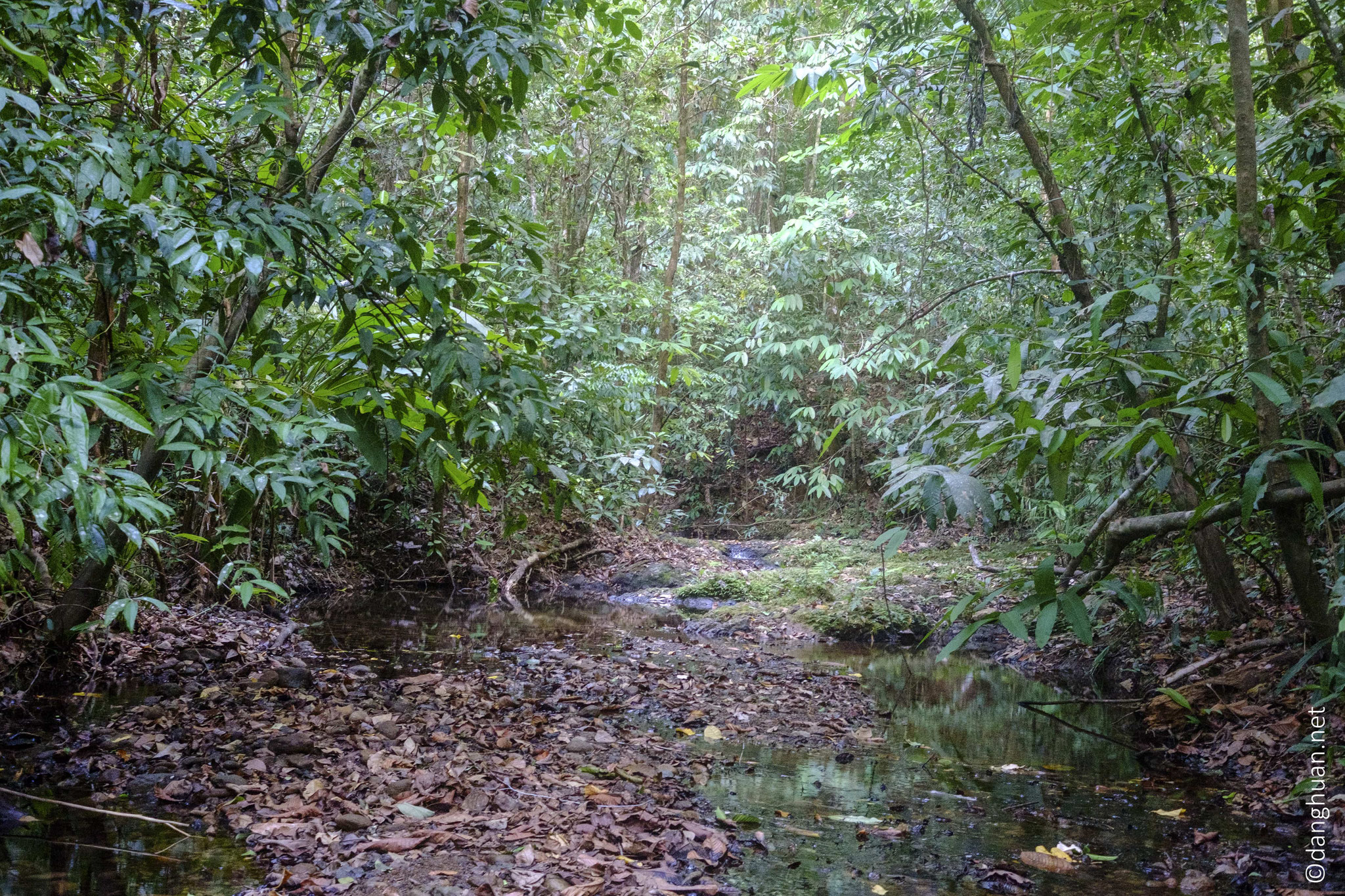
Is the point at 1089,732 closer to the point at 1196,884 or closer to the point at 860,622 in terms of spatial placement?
the point at 1196,884

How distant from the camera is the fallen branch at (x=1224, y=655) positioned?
13.8 feet

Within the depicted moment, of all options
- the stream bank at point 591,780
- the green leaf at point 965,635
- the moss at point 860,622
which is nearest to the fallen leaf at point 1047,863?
the stream bank at point 591,780

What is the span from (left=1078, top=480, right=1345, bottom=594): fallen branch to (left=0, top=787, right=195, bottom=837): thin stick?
2.81 meters

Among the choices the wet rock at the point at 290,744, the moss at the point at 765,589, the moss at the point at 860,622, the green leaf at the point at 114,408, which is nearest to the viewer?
the green leaf at the point at 114,408

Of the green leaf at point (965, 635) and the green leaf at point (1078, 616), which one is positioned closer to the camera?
the green leaf at point (1078, 616)

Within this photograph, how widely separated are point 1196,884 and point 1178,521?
120cm

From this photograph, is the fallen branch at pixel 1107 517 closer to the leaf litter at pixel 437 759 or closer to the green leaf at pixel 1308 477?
the green leaf at pixel 1308 477

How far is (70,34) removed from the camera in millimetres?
2594

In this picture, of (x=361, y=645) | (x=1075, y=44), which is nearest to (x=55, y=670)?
(x=361, y=645)

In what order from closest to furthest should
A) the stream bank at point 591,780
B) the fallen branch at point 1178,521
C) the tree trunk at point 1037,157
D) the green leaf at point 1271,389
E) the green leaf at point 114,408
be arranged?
1. the green leaf at point 114,408
2. the green leaf at point 1271,389
3. the fallen branch at point 1178,521
4. the stream bank at point 591,780
5. the tree trunk at point 1037,157

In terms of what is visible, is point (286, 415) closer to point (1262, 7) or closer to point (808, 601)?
point (1262, 7)

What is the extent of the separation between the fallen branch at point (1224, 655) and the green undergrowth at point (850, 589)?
7.43 ft

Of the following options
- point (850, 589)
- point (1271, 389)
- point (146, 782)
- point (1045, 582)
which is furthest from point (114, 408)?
point (850, 589)

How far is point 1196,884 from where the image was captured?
2.73 metres
